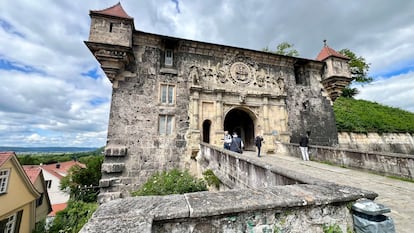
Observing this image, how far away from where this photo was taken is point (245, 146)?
555 inches

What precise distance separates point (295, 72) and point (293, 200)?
46.5 ft

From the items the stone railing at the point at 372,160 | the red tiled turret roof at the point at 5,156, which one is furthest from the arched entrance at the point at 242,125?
the red tiled turret roof at the point at 5,156

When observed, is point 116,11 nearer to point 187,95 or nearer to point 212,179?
point 187,95

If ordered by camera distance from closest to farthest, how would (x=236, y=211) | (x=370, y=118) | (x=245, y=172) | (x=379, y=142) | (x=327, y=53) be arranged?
1. (x=236, y=211)
2. (x=245, y=172)
3. (x=327, y=53)
4. (x=379, y=142)
5. (x=370, y=118)

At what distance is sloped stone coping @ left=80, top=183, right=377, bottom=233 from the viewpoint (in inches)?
53.3

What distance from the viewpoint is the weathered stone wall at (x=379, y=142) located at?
16.0 m

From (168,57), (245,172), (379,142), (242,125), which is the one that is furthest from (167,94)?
(379,142)

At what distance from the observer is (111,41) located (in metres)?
8.86

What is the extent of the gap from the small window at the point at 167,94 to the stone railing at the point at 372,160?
8433 mm

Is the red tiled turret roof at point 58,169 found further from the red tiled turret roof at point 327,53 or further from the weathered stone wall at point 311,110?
the red tiled turret roof at point 327,53

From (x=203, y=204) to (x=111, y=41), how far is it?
32.3ft

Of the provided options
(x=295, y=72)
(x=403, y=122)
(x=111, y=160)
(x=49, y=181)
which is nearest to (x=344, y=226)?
(x=111, y=160)

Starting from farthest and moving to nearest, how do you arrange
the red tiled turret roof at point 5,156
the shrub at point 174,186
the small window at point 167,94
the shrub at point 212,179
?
the red tiled turret roof at point 5,156
the small window at point 167,94
the shrub at point 212,179
the shrub at point 174,186

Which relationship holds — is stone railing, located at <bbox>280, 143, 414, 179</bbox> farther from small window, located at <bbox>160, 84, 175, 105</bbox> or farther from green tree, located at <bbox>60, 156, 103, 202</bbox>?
green tree, located at <bbox>60, 156, 103, 202</bbox>
